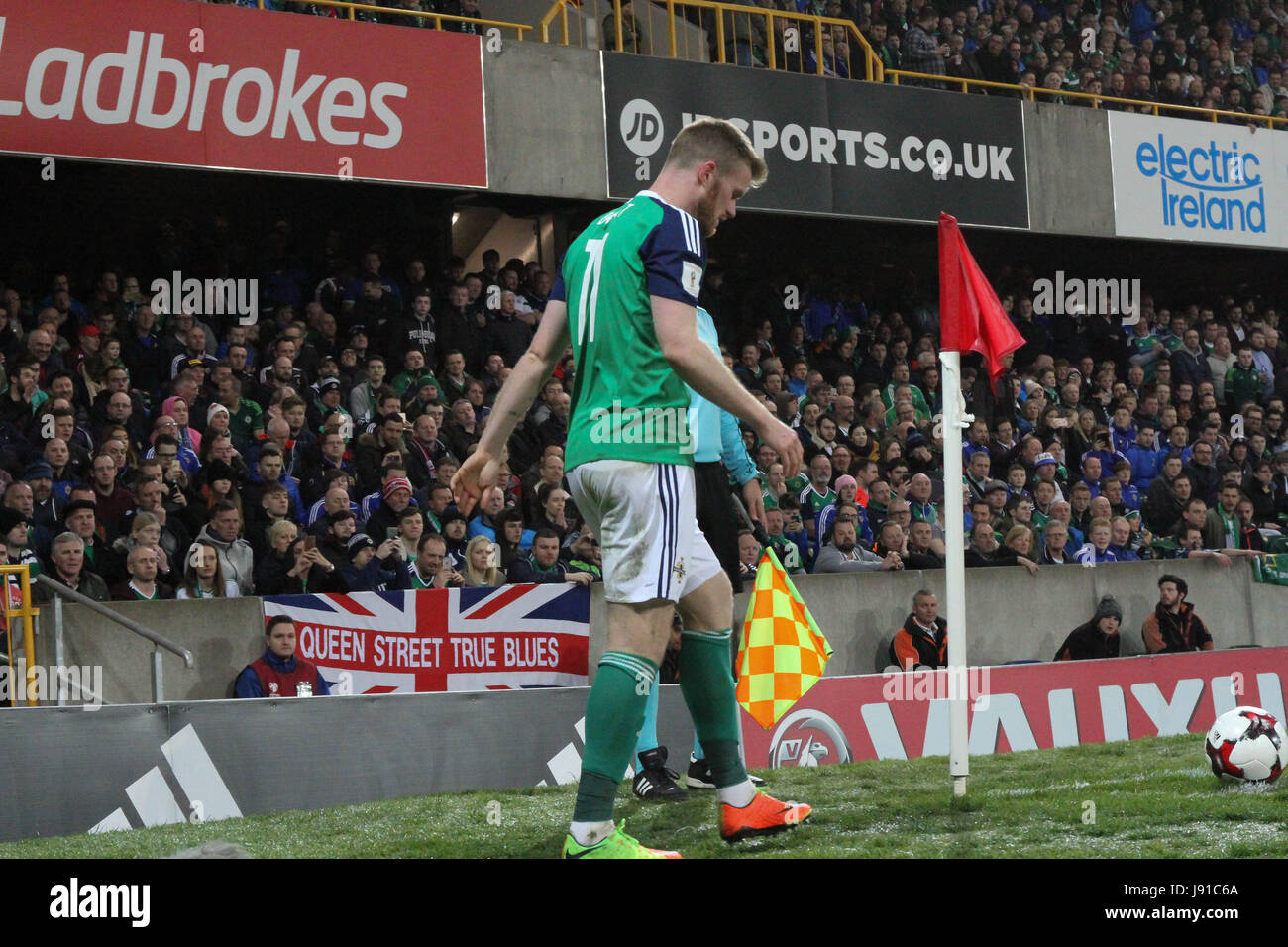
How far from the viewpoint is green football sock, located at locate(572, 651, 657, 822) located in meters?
4.72

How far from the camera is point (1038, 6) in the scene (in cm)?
2316

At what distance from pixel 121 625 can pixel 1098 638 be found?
311 inches

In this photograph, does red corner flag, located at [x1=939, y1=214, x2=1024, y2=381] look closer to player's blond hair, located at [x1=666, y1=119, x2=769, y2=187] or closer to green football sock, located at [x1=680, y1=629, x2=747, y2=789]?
player's blond hair, located at [x1=666, y1=119, x2=769, y2=187]

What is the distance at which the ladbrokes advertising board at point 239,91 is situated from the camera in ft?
44.0

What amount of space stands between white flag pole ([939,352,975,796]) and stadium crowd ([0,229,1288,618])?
317cm

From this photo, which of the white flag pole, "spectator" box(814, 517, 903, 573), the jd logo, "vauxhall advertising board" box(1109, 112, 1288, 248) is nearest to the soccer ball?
the white flag pole

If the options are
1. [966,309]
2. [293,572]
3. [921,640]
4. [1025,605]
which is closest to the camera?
[966,309]

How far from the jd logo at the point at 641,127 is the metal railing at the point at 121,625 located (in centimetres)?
822

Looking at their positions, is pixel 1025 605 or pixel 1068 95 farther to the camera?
pixel 1068 95

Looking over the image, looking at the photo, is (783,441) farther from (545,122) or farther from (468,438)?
(545,122)

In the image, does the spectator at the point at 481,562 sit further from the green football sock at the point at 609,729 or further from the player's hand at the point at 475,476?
the green football sock at the point at 609,729

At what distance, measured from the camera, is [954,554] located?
20.5ft

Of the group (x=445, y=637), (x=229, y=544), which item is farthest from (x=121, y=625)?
(x=445, y=637)
